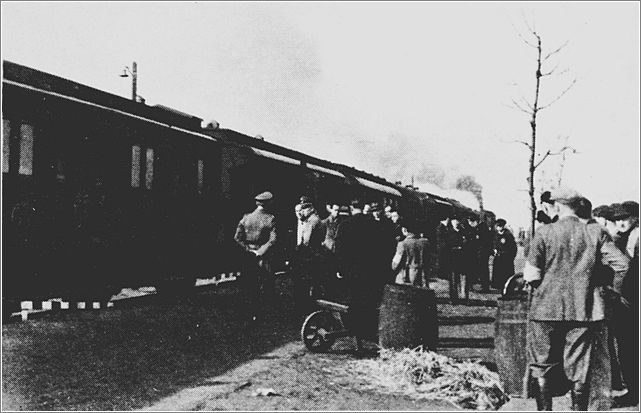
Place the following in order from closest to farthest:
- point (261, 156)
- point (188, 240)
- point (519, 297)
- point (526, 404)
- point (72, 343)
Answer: point (526, 404)
point (519, 297)
point (72, 343)
point (188, 240)
point (261, 156)

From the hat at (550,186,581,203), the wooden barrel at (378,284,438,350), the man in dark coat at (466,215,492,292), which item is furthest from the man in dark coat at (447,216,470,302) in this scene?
the hat at (550,186,581,203)

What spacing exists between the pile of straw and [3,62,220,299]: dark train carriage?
4.19 meters

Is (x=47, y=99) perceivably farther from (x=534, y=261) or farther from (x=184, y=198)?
(x=534, y=261)

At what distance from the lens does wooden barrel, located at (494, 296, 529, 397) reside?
5.73m

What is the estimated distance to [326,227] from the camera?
10.4 m

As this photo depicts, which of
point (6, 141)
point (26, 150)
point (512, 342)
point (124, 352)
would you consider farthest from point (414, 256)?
point (6, 141)

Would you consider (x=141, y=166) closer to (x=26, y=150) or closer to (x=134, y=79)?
(x=26, y=150)

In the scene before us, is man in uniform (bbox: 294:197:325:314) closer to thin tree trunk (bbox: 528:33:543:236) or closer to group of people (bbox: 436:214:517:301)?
group of people (bbox: 436:214:517:301)

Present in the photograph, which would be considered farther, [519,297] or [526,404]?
[519,297]

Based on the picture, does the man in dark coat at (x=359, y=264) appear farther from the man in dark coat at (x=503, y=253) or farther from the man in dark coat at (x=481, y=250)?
the man in dark coat at (x=503, y=253)

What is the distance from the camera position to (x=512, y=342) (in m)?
5.82

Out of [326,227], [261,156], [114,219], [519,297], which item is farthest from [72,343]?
[261,156]

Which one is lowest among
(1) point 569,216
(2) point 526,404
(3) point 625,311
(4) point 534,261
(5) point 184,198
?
(2) point 526,404

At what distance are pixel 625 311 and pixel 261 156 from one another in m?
11.1
